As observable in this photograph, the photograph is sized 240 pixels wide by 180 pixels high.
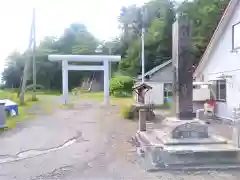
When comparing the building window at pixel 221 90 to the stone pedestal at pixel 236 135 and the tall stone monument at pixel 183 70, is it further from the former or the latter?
the stone pedestal at pixel 236 135

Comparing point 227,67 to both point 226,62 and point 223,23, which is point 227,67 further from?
point 223,23

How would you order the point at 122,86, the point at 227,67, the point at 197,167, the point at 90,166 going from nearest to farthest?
the point at 197,167 → the point at 90,166 → the point at 227,67 → the point at 122,86

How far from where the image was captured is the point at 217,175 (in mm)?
6289

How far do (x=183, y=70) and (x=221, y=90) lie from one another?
7.76 m

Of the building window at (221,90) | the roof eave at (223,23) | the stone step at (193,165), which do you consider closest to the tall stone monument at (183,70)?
the stone step at (193,165)

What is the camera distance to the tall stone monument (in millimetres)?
8406

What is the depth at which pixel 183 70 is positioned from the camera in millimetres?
8414

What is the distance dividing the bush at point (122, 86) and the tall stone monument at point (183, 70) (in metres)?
28.2

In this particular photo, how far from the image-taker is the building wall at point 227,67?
1336cm

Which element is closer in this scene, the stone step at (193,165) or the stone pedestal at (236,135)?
the stone step at (193,165)

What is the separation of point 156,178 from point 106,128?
6.93m

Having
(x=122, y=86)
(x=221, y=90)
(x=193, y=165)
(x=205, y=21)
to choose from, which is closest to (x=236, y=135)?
(x=193, y=165)

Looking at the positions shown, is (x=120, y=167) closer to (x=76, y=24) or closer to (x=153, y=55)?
(x=153, y=55)

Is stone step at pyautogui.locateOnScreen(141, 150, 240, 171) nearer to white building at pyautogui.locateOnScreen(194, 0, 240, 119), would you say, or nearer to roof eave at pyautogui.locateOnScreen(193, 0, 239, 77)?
white building at pyautogui.locateOnScreen(194, 0, 240, 119)
